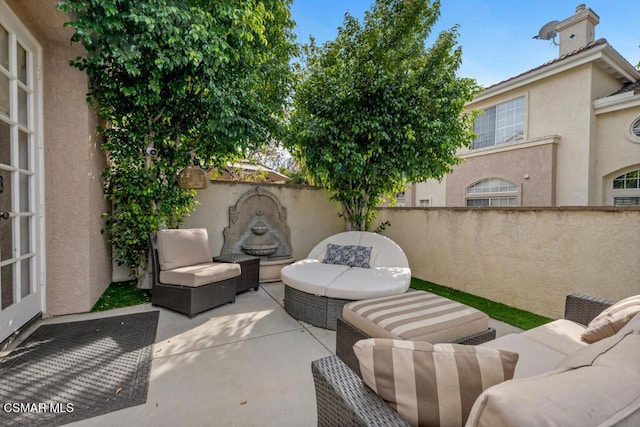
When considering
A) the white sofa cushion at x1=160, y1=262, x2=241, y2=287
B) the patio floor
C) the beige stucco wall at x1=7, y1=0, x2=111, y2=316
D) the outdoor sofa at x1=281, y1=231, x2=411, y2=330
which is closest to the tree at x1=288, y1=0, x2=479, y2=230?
the outdoor sofa at x1=281, y1=231, x2=411, y2=330

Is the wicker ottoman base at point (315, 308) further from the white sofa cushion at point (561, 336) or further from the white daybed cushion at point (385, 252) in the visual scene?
the white sofa cushion at point (561, 336)

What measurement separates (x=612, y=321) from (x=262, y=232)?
5.29 m

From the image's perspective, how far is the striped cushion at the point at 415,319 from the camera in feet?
6.99

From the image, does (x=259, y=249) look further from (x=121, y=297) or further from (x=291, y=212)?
(x=121, y=297)

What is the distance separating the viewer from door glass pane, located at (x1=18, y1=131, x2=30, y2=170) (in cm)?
312

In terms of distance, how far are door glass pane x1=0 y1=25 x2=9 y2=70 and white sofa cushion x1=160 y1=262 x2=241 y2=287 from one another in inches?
107

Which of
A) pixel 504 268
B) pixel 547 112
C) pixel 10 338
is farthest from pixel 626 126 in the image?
pixel 10 338

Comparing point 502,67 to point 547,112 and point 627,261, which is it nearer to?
point 547,112

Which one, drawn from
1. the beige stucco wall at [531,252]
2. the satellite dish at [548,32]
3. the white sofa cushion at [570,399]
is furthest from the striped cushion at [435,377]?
the satellite dish at [548,32]

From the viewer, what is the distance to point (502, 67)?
8.87m

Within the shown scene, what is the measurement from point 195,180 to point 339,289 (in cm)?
299

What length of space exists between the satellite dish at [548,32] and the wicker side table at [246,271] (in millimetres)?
12475

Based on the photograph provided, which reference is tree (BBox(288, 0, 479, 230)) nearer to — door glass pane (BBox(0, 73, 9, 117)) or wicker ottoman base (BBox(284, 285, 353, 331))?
wicker ottoman base (BBox(284, 285, 353, 331))

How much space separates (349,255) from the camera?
14.7 ft
